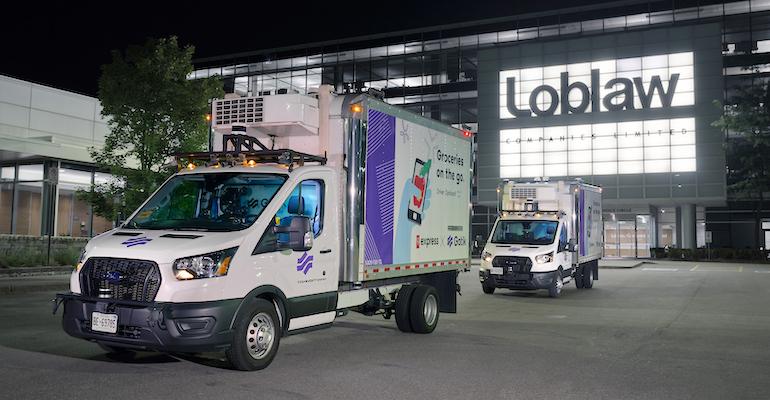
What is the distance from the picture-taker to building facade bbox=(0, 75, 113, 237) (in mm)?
31453

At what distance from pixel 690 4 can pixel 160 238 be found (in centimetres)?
5370

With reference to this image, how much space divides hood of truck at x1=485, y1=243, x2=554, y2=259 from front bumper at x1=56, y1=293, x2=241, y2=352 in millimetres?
11601

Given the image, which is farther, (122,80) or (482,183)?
(482,183)

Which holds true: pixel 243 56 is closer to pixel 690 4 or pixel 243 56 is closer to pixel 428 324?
pixel 690 4

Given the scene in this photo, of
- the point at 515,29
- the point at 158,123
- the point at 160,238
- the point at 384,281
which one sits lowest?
the point at 384,281

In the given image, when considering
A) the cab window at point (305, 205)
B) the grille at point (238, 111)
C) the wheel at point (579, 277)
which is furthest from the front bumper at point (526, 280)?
the grille at point (238, 111)

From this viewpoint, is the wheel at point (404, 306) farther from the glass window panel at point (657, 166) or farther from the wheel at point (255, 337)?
the glass window panel at point (657, 166)

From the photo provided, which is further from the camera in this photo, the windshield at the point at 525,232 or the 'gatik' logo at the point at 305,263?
the windshield at the point at 525,232

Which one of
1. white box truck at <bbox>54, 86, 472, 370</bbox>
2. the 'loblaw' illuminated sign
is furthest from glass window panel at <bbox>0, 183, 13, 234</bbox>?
the 'loblaw' illuminated sign

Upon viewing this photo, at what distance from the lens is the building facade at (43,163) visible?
103 ft

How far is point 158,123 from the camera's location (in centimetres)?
2250

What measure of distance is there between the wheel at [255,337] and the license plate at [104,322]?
3.84 feet

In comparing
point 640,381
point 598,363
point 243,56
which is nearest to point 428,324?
point 598,363

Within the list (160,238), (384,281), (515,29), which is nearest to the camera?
(160,238)
